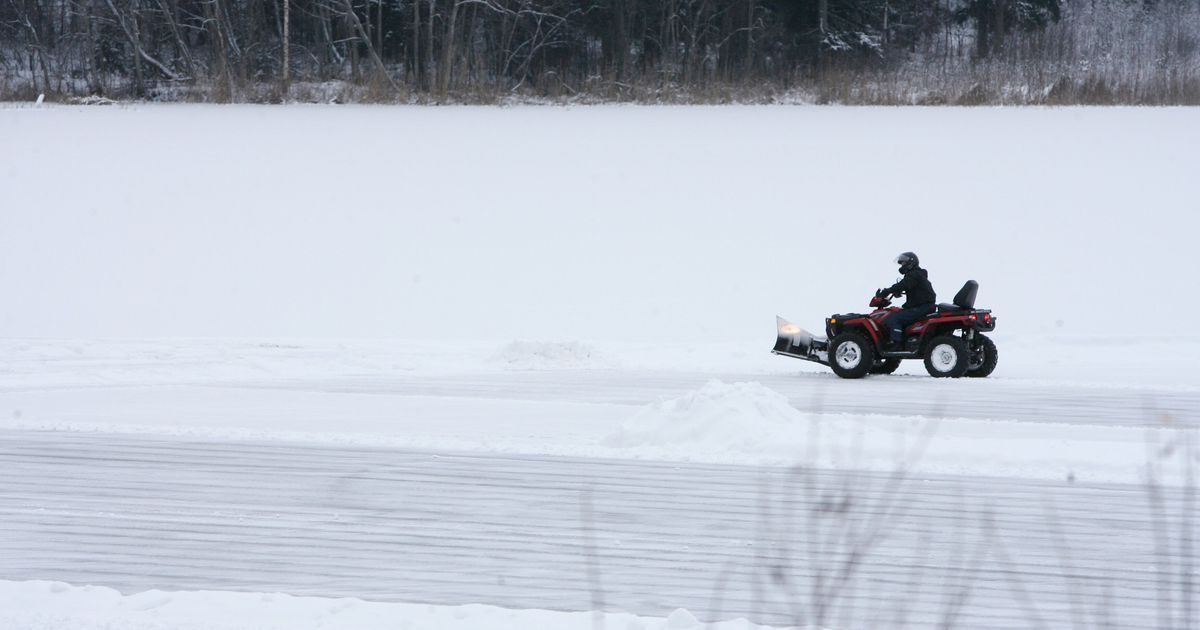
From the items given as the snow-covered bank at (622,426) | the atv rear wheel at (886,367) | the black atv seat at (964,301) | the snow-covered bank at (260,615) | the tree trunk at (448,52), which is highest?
the tree trunk at (448,52)

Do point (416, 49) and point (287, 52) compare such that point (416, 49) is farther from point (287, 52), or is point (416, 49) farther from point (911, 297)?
point (911, 297)

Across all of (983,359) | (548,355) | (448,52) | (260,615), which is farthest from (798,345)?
(448,52)

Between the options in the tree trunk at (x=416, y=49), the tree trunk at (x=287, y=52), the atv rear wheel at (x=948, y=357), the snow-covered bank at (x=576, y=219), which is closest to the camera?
the atv rear wheel at (x=948, y=357)

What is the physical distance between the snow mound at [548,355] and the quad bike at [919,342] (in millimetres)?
1634

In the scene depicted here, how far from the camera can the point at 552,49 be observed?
2741cm

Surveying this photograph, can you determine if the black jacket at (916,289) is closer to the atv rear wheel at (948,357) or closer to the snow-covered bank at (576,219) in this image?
the atv rear wheel at (948,357)

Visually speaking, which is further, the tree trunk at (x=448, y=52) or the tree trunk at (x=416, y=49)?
the tree trunk at (x=416, y=49)

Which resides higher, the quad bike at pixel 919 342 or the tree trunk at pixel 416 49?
the tree trunk at pixel 416 49

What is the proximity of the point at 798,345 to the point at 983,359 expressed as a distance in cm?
143

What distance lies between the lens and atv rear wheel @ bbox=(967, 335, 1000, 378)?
937 centimetres

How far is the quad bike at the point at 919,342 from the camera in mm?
9328


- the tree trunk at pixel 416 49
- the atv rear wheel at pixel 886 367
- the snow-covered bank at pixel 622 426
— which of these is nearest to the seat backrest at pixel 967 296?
the atv rear wheel at pixel 886 367

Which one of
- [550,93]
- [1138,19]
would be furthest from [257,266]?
[1138,19]

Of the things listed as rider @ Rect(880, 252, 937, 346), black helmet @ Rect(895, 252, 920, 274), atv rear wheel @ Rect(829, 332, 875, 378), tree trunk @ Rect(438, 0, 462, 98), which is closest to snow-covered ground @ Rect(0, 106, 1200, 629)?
atv rear wheel @ Rect(829, 332, 875, 378)
